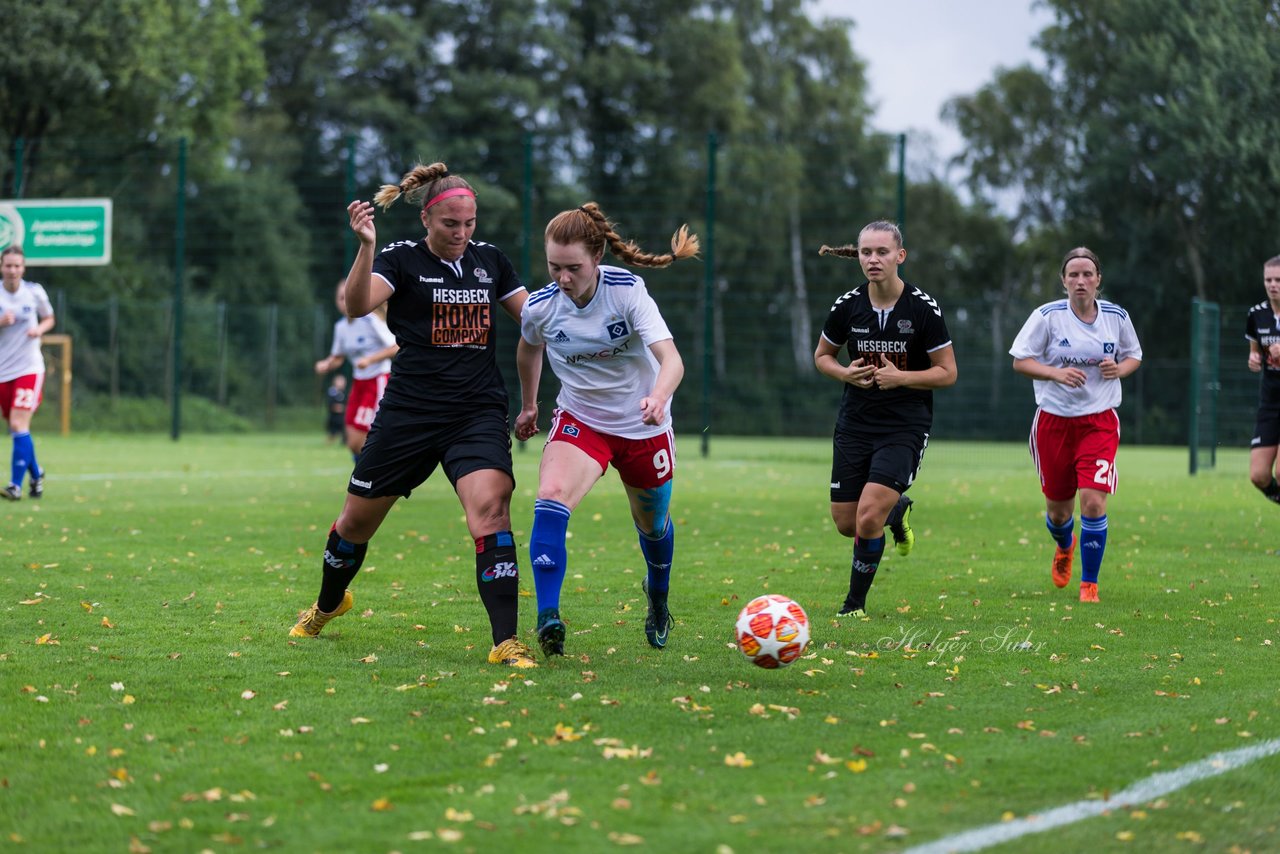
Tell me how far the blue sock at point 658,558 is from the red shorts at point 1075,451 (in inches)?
122

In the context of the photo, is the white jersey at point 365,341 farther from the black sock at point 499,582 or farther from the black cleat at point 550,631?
the black cleat at point 550,631

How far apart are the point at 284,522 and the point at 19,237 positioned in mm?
17876

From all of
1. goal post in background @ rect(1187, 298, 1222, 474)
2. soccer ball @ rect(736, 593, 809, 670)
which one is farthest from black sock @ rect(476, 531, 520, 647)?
goal post in background @ rect(1187, 298, 1222, 474)

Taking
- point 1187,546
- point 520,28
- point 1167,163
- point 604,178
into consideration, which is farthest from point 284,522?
point 520,28

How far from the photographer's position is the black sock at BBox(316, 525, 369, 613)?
22.6 feet

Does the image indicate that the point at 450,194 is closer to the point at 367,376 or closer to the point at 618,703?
the point at 618,703

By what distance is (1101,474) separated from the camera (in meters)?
8.91

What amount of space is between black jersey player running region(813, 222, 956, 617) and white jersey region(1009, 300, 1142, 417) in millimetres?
1237

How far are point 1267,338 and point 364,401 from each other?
25.0 ft

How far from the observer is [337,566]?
6.93m

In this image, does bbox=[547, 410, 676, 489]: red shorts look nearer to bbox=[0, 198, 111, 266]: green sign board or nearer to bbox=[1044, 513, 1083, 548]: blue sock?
bbox=[1044, 513, 1083, 548]: blue sock

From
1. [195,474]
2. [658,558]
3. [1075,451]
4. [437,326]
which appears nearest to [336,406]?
[195,474]

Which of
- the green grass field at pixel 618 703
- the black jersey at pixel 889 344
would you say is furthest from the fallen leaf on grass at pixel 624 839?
the black jersey at pixel 889 344

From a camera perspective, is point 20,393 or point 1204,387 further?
point 1204,387
